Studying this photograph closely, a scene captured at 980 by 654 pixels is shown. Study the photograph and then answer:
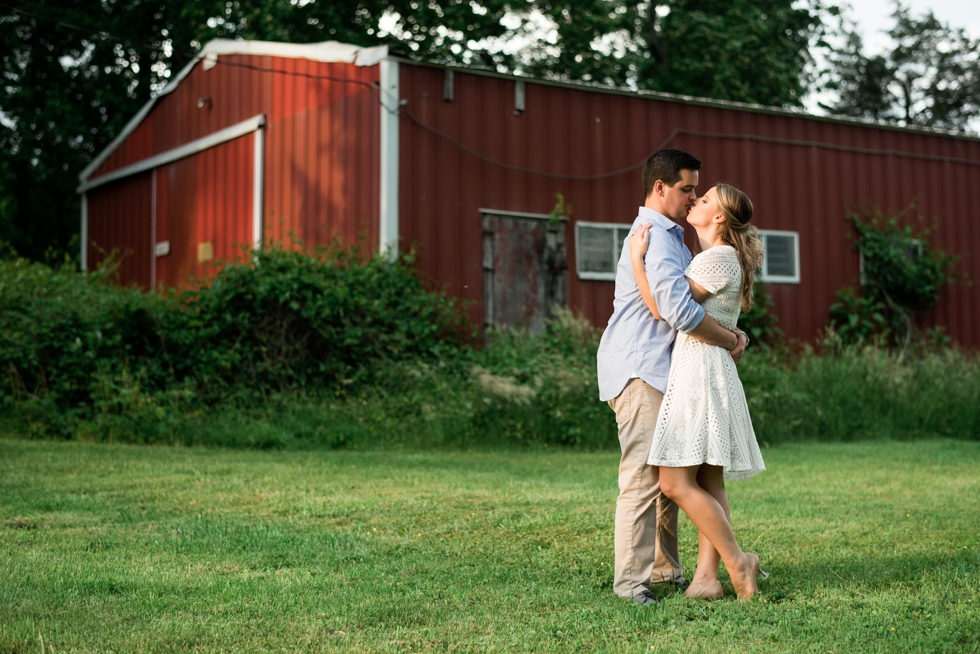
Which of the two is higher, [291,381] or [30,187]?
[30,187]

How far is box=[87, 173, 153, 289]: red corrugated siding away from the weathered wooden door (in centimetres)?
628

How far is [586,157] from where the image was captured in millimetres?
13586

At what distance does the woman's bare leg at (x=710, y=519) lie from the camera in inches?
153

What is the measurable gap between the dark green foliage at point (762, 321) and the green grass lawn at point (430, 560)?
6.60m

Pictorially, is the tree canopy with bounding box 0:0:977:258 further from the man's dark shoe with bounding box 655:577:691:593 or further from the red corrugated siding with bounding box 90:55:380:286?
the man's dark shoe with bounding box 655:577:691:593

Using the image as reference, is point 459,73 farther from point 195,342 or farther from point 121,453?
point 121,453

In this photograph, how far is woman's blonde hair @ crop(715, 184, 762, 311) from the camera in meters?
4.06

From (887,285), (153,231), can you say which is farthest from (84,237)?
(887,285)

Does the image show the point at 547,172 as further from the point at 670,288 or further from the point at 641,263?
the point at 670,288

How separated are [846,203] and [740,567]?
12.9m

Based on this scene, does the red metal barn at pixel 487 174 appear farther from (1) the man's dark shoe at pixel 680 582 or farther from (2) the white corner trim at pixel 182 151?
(1) the man's dark shoe at pixel 680 582

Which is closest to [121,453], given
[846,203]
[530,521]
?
[530,521]

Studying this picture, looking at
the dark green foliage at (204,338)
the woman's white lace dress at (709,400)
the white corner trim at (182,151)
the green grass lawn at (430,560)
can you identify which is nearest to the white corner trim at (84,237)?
the white corner trim at (182,151)

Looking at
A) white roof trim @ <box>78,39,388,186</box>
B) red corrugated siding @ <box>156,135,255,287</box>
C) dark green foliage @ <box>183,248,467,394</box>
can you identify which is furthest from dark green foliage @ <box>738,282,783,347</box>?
red corrugated siding @ <box>156,135,255,287</box>
